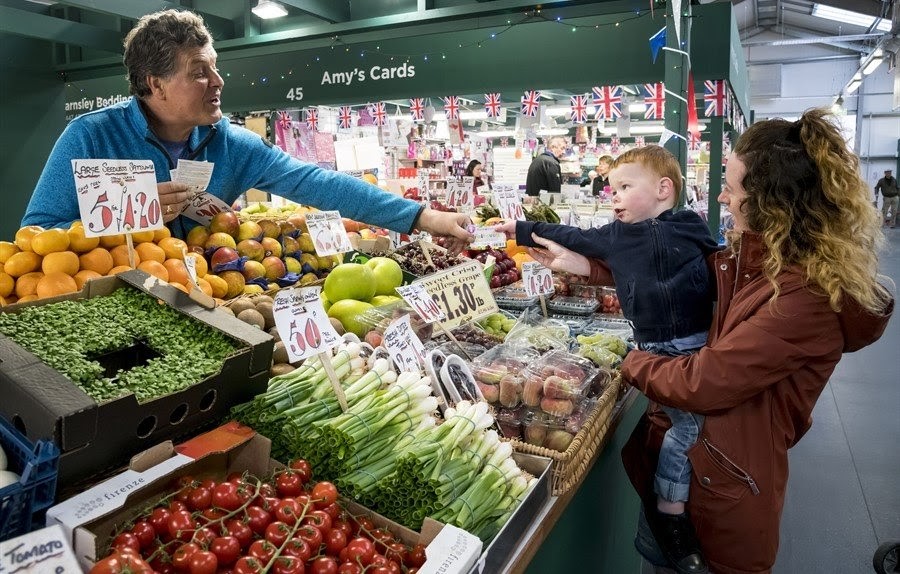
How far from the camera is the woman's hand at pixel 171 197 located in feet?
7.66

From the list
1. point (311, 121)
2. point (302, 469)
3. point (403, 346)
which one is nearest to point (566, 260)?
point (403, 346)

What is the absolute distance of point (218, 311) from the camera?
1801 mm

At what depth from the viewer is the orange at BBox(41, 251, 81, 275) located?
6.63ft

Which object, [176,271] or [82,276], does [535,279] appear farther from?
[82,276]

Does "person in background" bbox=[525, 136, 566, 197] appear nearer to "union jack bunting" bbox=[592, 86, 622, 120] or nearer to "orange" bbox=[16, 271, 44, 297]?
"union jack bunting" bbox=[592, 86, 622, 120]

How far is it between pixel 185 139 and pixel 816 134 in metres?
2.27

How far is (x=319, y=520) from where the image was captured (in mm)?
1322

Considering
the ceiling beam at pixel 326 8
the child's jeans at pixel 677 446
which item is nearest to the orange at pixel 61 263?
the child's jeans at pixel 677 446

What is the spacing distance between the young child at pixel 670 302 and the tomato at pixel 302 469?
122cm

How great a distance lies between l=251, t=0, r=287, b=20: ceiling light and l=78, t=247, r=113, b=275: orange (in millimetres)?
5287

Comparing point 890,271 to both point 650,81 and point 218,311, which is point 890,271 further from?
point 218,311

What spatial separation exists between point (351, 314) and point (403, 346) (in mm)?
631

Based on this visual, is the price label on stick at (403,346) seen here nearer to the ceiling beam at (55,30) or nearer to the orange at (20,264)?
the orange at (20,264)

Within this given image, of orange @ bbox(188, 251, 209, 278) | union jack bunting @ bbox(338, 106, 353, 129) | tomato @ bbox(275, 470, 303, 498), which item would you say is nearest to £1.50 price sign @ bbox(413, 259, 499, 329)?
orange @ bbox(188, 251, 209, 278)
